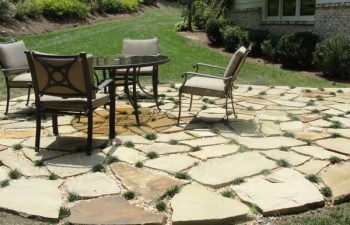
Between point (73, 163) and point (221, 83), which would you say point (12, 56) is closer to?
point (73, 163)

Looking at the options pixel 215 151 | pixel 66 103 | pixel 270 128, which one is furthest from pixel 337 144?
pixel 66 103

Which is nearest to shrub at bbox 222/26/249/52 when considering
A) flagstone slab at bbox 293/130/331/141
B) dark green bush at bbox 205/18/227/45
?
dark green bush at bbox 205/18/227/45

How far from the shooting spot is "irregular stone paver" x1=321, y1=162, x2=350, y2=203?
3.40 metres

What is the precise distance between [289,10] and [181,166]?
34.1 ft

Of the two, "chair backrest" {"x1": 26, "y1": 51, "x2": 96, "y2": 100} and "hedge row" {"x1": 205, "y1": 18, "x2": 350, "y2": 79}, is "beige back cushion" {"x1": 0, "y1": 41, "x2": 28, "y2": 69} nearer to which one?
"chair backrest" {"x1": 26, "y1": 51, "x2": 96, "y2": 100}

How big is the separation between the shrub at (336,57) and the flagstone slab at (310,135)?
4703mm

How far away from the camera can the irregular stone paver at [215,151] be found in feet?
14.1

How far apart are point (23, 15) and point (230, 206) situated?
46.7ft

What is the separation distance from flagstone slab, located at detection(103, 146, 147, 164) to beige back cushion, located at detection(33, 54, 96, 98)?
1.93ft

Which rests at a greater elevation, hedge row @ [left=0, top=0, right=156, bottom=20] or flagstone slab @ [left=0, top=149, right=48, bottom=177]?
hedge row @ [left=0, top=0, right=156, bottom=20]

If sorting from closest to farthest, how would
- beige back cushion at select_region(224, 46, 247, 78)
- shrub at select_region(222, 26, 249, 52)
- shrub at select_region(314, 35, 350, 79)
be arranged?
beige back cushion at select_region(224, 46, 247, 78) < shrub at select_region(314, 35, 350, 79) < shrub at select_region(222, 26, 249, 52)

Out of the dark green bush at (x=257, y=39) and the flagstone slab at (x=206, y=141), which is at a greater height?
the dark green bush at (x=257, y=39)

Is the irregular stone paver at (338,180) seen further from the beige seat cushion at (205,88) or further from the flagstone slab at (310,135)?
the beige seat cushion at (205,88)

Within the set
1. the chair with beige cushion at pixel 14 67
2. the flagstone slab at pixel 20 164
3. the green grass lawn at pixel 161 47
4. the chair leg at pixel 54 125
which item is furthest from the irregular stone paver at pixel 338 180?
the green grass lawn at pixel 161 47
